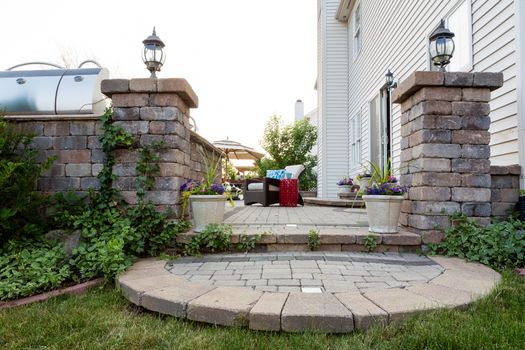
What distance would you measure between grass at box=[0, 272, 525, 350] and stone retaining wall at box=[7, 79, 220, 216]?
131 cm

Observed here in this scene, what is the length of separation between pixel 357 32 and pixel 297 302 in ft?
30.0

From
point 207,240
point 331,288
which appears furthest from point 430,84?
point 207,240

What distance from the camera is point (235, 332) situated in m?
1.61

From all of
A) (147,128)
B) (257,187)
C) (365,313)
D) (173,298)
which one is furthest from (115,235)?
(257,187)

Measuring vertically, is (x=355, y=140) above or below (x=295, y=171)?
above

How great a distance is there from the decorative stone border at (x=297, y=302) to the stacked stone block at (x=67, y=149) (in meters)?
1.38

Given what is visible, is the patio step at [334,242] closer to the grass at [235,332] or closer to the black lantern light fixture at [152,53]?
the grass at [235,332]

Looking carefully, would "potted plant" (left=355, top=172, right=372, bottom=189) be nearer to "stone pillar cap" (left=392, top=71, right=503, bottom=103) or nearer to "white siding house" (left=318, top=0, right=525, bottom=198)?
"white siding house" (left=318, top=0, right=525, bottom=198)

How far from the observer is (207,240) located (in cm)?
287

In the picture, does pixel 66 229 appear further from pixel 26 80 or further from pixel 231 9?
pixel 231 9

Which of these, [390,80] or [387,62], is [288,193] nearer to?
[390,80]

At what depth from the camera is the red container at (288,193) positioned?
24.8 feet

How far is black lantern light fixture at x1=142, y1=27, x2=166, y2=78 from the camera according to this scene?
3.14m

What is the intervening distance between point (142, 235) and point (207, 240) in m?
0.55
